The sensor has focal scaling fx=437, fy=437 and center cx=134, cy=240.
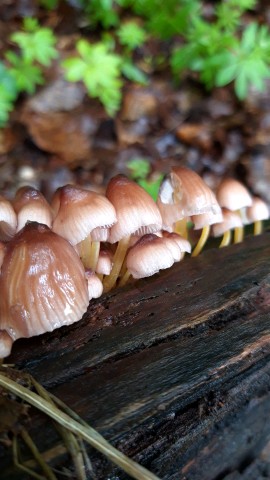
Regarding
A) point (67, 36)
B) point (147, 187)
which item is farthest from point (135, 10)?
point (147, 187)

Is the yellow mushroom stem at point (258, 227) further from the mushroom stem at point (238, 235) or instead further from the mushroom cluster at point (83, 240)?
the mushroom cluster at point (83, 240)

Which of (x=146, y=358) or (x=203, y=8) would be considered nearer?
(x=146, y=358)

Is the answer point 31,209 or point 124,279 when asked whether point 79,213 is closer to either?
point 31,209

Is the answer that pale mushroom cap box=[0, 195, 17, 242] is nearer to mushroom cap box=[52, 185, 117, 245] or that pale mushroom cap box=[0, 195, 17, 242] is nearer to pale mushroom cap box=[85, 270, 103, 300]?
mushroom cap box=[52, 185, 117, 245]

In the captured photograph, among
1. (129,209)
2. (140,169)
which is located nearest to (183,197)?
(129,209)

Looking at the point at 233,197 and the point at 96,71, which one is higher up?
the point at 96,71

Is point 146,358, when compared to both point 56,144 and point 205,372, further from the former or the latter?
point 56,144

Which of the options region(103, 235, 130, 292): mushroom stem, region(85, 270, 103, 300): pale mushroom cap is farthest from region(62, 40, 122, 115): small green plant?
region(85, 270, 103, 300): pale mushroom cap

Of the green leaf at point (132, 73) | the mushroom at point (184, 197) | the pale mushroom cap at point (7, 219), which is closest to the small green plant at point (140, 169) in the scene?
the green leaf at point (132, 73)
